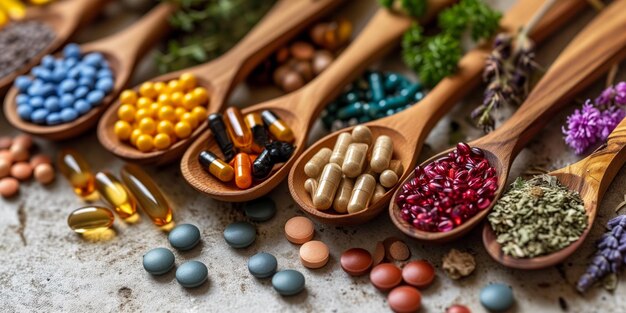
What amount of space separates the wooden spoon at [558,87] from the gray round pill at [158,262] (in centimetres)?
58

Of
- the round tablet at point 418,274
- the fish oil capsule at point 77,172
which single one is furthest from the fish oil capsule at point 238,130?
the round tablet at point 418,274

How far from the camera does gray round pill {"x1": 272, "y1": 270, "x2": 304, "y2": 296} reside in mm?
1635

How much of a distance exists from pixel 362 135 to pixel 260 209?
0.34 m

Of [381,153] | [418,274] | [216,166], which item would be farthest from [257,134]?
[418,274]

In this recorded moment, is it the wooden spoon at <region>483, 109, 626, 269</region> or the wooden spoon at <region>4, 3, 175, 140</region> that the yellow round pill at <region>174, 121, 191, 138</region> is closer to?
the wooden spoon at <region>4, 3, 175, 140</region>

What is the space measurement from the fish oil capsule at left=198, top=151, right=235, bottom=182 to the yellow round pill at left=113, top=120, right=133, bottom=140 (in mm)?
268

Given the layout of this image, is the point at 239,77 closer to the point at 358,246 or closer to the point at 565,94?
the point at 358,246

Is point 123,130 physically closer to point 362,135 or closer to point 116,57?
point 116,57

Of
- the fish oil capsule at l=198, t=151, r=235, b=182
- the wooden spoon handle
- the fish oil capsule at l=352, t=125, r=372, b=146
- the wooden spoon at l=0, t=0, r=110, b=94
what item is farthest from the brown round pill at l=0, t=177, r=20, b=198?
the wooden spoon handle

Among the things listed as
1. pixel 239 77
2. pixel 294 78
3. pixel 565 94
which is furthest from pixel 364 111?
pixel 565 94

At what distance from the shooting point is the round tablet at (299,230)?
178 cm

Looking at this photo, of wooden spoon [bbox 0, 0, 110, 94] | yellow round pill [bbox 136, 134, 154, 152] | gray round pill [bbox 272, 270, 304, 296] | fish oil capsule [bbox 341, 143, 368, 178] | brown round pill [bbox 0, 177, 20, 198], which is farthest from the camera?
wooden spoon [bbox 0, 0, 110, 94]

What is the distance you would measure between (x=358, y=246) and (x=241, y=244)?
0.30 metres

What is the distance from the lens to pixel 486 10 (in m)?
2.08
